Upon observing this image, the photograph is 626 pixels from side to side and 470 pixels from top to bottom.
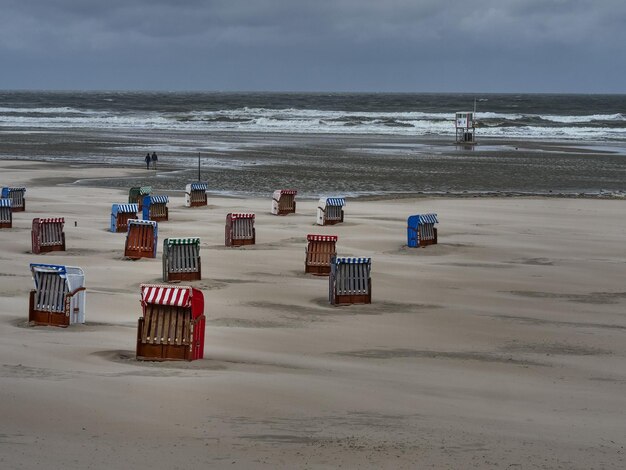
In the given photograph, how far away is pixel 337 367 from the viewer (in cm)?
1112

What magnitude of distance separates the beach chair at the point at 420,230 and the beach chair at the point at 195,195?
963 centimetres

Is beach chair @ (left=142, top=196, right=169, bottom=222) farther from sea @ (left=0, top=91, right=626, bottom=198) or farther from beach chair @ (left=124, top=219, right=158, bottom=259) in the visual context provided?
sea @ (left=0, top=91, right=626, bottom=198)

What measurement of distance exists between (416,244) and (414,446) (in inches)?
552

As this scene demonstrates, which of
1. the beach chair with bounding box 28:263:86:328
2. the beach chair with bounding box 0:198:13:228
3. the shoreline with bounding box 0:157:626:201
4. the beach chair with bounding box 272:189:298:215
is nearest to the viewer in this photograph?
the beach chair with bounding box 28:263:86:328

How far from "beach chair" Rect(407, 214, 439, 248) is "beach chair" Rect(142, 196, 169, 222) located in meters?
7.20

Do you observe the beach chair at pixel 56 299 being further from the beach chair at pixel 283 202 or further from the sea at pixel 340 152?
the sea at pixel 340 152

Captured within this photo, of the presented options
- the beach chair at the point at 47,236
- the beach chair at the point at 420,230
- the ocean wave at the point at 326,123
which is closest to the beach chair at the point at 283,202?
the beach chair at the point at 420,230

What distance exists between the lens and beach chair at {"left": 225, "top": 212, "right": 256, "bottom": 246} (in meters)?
21.6

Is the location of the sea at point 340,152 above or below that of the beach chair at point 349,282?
above

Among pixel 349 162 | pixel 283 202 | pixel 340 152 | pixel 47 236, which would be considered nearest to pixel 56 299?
pixel 47 236

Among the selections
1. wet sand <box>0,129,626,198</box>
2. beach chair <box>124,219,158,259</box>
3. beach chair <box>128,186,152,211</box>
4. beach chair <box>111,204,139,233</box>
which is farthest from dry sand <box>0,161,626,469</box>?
wet sand <box>0,129,626,198</box>

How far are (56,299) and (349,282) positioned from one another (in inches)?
177

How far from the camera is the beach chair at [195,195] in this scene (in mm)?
29891

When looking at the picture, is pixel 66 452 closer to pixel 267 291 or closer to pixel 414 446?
pixel 414 446
